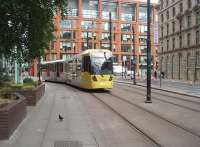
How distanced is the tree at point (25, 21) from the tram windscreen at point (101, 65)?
13.6m

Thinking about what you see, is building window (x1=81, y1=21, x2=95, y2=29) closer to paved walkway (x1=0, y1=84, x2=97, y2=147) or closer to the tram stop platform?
the tram stop platform

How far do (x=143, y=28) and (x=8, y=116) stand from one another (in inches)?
4955

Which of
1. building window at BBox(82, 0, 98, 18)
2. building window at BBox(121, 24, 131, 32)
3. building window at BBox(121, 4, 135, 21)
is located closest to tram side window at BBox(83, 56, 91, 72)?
building window at BBox(82, 0, 98, 18)

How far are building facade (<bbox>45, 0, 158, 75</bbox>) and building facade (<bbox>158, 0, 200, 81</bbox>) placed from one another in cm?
3202

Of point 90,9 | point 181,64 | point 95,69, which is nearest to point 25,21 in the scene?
point 95,69

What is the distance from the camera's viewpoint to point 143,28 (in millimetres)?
136750

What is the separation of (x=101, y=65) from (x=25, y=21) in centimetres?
1683

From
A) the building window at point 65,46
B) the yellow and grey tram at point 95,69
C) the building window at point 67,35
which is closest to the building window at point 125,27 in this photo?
the building window at point 67,35

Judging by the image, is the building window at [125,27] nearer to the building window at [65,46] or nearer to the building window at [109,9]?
the building window at [109,9]

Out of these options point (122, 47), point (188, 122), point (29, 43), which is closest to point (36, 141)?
point (188, 122)

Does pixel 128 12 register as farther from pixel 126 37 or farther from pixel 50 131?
pixel 50 131

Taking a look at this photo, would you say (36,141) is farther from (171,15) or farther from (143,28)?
(143,28)

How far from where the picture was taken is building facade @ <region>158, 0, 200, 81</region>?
245ft

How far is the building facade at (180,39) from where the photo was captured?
74625 millimetres
